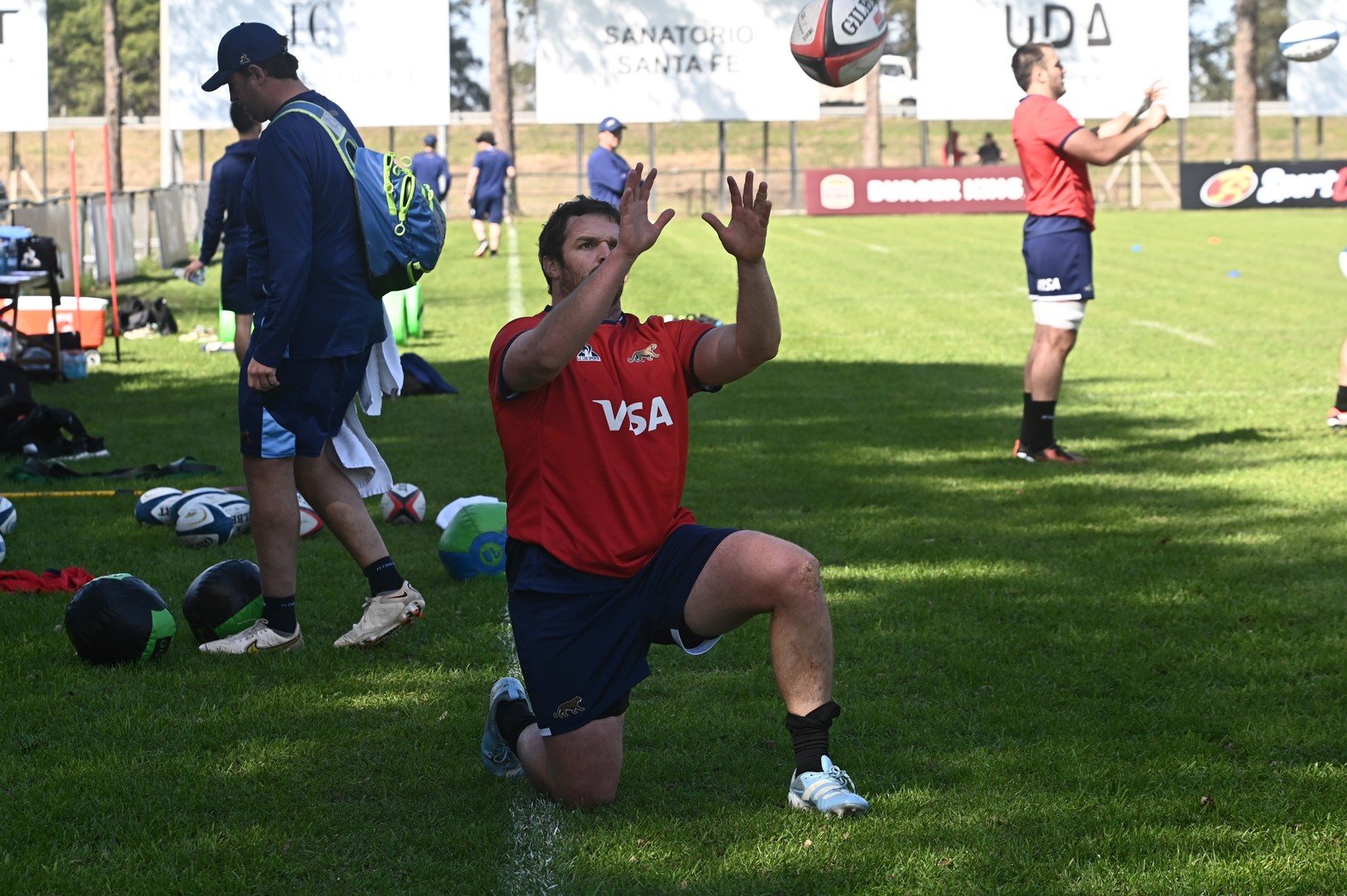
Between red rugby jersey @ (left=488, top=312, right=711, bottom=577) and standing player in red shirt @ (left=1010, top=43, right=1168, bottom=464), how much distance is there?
5614 millimetres

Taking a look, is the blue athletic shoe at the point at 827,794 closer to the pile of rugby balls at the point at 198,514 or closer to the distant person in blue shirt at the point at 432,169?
the pile of rugby balls at the point at 198,514

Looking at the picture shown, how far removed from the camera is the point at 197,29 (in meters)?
42.2

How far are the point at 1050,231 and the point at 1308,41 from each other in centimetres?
666

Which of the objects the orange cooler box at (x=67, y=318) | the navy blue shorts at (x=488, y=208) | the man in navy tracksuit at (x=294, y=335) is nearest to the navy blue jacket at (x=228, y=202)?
the orange cooler box at (x=67, y=318)

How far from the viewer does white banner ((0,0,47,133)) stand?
3566 centimetres

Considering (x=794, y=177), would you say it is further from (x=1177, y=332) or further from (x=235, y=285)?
(x=235, y=285)

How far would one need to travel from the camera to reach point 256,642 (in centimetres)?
588

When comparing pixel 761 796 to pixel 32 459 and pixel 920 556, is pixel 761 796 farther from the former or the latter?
pixel 32 459

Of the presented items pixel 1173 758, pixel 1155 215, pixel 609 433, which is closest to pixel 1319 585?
pixel 1173 758

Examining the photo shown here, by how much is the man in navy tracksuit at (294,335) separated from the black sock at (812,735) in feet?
7.14

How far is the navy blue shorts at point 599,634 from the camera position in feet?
14.1

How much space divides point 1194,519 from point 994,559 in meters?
1.42

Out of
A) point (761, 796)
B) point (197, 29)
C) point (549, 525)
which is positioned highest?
point (197, 29)

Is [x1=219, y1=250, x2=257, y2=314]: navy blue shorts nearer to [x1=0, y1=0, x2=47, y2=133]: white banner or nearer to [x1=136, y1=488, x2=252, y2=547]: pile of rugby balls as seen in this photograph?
[x1=136, y1=488, x2=252, y2=547]: pile of rugby balls
